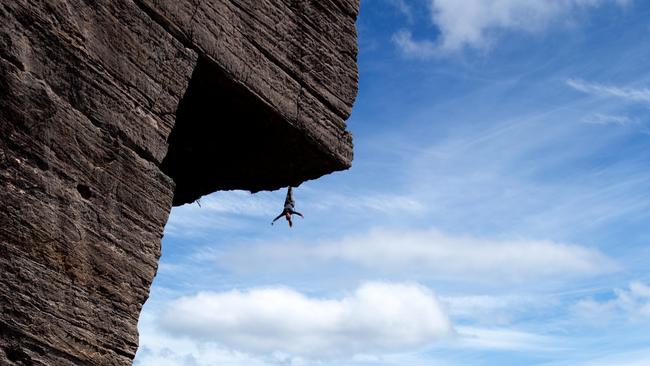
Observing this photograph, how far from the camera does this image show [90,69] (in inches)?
124

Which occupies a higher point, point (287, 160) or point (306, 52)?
point (306, 52)

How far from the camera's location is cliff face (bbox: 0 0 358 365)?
2830mm

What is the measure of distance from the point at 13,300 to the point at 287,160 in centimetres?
175

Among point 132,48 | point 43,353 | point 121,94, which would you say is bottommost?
point 43,353

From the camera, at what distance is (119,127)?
3.21m

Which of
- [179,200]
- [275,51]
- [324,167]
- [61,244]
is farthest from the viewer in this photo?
[179,200]

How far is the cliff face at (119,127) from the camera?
2.83 meters

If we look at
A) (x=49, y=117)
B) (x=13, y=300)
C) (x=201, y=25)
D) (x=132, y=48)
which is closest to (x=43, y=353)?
(x=13, y=300)

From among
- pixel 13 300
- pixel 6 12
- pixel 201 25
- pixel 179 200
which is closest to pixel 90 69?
pixel 6 12

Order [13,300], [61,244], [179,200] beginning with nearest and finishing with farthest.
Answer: [13,300] < [61,244] < [179,200]

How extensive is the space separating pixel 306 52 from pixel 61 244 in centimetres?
170

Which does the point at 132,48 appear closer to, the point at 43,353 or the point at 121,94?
the point at 121,94

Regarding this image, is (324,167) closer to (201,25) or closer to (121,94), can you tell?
(201,25)

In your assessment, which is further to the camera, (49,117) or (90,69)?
(90,69)
